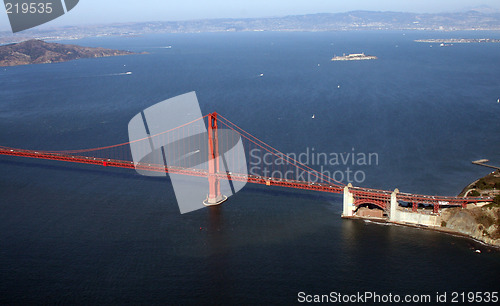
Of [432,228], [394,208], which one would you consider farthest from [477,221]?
[394,208]

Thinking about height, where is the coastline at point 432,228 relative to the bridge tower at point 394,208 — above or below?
below

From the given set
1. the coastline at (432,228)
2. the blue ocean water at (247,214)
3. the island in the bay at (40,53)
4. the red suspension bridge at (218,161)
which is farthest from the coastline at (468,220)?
the island in the bay at (40,53)

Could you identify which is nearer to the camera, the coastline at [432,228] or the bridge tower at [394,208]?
the coastline at [432,228]

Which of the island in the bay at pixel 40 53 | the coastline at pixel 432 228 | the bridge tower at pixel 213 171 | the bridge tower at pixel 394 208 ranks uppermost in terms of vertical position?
the island in the bay at pixel 40 53

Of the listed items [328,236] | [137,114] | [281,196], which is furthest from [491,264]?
[137,114]

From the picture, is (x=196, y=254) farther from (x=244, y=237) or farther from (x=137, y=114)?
(x=137, y=114)

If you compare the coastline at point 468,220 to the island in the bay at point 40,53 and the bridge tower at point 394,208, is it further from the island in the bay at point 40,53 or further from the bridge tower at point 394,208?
the island in the bay at point 40,53

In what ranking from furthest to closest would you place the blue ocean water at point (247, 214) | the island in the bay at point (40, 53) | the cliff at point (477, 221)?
the island in the bay at point (40, 53), the cliff at point (477, 221), the blue ocean water at point (247, 214)
